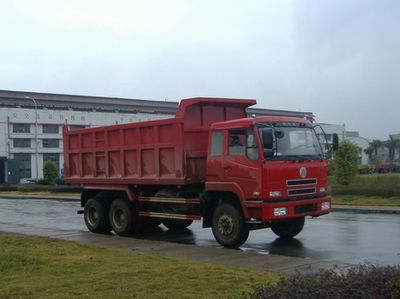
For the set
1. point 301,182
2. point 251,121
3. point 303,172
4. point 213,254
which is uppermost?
point 251,121

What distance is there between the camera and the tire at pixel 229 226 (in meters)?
11.9

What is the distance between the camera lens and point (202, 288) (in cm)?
731

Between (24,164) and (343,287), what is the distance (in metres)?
87.7

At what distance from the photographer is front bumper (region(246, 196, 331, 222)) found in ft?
37.6

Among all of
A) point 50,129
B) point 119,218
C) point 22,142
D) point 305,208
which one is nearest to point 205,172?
point 305,208

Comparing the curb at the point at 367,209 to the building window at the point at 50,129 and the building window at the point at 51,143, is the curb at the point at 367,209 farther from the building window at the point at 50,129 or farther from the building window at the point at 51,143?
the building window at the point at 50,129

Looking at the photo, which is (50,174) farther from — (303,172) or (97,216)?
(303,172)

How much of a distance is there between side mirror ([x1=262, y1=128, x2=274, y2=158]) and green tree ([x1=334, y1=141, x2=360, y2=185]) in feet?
67.0

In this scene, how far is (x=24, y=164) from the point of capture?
3457 inches

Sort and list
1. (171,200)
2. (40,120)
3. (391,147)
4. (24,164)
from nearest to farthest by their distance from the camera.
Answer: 1. (171,200)
2. (24,164)
3. (40,120)
4. (391,147)

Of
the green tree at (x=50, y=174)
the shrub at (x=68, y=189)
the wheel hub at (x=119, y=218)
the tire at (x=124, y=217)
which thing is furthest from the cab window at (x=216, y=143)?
the green tree at (x=50, y=174)

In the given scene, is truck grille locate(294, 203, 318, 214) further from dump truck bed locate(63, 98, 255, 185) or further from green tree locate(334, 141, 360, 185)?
green tree locate(334, 141, 360, 185)

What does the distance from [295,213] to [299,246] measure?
0.93 m

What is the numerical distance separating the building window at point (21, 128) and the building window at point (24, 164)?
3707 mm
